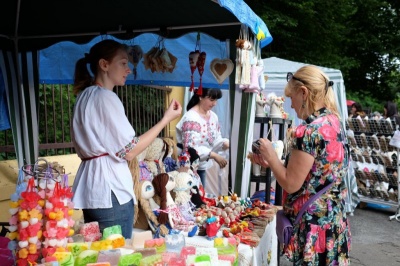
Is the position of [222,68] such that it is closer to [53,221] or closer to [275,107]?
[275,107]

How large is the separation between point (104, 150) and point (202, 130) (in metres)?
2.32

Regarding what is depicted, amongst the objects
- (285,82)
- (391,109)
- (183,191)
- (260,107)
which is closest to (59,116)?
(260,107)

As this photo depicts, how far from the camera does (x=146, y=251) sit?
6.16 feet

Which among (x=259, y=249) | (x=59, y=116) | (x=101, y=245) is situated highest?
(x=59, y=116)

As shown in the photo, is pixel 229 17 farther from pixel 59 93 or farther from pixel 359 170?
pixel 359 170

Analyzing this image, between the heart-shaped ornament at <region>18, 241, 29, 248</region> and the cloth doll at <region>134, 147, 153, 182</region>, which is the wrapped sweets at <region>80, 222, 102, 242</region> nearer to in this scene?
the heart-shaped ornament at <region>18, 241, 29, 248</region>

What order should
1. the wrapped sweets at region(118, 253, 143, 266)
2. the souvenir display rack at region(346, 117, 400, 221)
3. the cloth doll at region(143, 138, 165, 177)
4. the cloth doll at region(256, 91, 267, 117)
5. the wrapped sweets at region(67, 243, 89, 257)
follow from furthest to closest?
the souvenir display rack at region(346, 117, 400, 221)
the cloth doll at region(256, 91, 267, 117)
the cloth doll at region(143, 138, 165, 177)
the wrapped sweets at region(67, 243, 89, 257)
the wrapped sweets at region(118, 253, 143, 266)

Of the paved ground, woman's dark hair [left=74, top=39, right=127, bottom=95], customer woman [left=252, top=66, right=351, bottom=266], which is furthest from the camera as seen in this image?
the paved ground

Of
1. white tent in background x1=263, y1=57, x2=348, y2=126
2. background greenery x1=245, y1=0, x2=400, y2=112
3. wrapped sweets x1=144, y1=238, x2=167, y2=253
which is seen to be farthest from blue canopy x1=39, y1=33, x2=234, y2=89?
background greenery x1=245, y1=0, x2=400, y2=112

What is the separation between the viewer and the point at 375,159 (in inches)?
290

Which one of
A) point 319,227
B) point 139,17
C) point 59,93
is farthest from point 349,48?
point 319,227

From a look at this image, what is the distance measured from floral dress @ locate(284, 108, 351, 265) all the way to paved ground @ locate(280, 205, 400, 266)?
271 centimetres

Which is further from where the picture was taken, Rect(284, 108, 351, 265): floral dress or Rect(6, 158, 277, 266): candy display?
Rect(284, 108, 351, 265): floral dress

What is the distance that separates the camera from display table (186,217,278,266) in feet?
8.90
